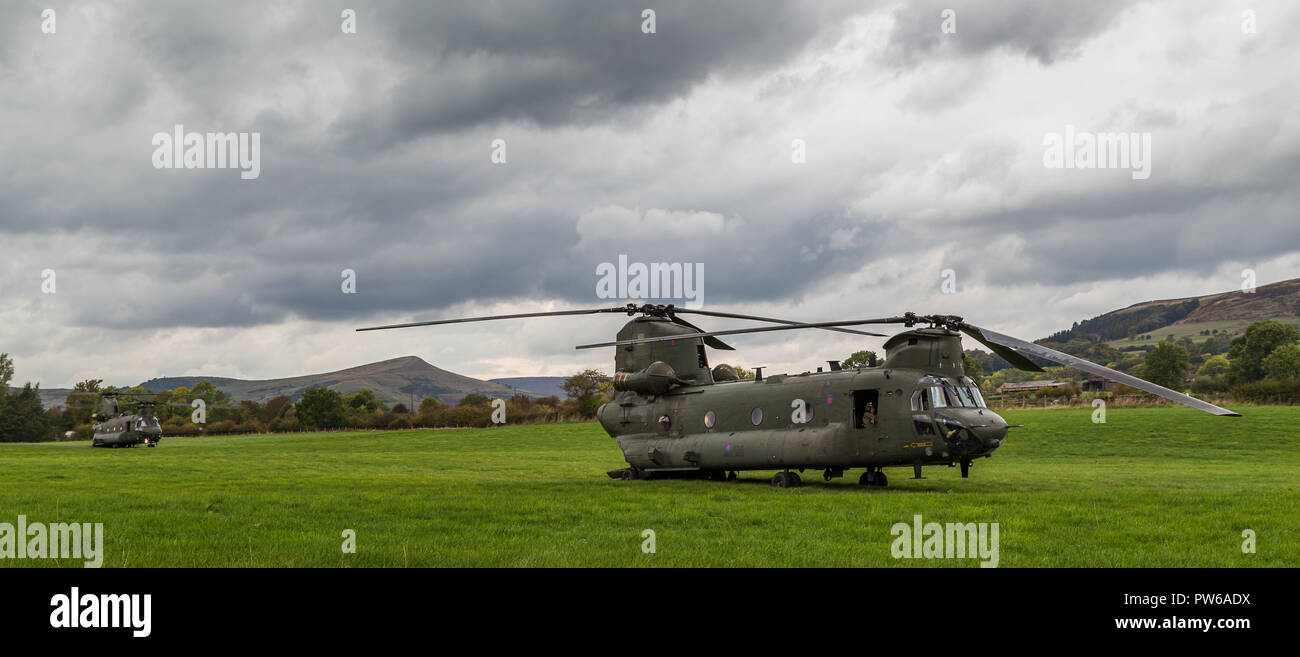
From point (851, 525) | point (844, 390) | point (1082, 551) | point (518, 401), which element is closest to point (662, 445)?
point (844, 390)

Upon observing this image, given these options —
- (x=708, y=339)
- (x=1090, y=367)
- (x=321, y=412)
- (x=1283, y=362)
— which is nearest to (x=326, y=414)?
(x=321, y=412)

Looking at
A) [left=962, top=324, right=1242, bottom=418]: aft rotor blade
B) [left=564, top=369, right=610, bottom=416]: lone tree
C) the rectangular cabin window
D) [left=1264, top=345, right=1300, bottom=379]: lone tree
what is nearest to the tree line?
[left=564, top=369, right=610, bottom=416]: lone tree

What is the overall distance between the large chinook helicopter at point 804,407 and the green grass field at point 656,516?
110 centimetres

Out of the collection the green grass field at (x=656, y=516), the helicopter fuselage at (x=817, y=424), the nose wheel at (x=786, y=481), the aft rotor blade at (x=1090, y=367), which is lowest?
the nose wheel at (x=786, y=481)

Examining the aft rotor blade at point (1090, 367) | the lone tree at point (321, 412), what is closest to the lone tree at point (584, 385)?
the lone tree at point (321, 412)

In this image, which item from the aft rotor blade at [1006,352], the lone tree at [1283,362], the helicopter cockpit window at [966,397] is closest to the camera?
the aft rotor blade at [1006,352]

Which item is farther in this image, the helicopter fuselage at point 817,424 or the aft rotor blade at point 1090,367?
the helicopter fuselage at point 817,424

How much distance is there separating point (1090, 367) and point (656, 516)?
10330 mm

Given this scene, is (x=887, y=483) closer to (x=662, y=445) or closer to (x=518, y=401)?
(x=662, y=445)

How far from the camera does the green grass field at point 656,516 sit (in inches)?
478

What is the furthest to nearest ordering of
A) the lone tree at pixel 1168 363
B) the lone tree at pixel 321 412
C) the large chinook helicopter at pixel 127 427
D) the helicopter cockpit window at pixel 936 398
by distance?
1. the lone tree at pixel 321 412
2. the lone tree at pixel 1168 363
3. the large chinook helicopter at pixel 127 427
4. the helicopter cockpit window at pixel 936 398

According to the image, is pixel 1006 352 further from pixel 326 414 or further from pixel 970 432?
pixel 326 414

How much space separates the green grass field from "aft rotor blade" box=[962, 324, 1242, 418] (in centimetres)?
224

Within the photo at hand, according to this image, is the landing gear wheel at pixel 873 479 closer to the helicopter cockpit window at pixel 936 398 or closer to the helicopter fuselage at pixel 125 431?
the helicopter cockpit window at pixel 936 398
